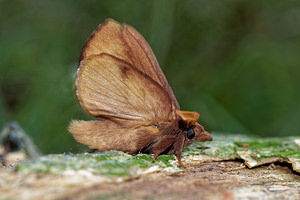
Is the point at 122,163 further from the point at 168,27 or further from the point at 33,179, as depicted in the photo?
the point at 168,27

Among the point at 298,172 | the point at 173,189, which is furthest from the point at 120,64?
the point at 298,172

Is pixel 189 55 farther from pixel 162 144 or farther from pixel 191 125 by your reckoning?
pixel 162 144

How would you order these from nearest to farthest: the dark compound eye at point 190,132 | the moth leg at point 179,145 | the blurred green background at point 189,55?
the moth leg at point 179,145
the dark compound eye at point 190,132
the blurred green background at point 189,55

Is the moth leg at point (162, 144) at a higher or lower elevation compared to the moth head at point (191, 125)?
lower

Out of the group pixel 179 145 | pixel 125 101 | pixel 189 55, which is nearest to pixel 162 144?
pixel 179 145

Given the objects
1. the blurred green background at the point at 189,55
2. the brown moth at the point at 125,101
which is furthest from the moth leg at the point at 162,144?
the blurred green background at the point at 189,55

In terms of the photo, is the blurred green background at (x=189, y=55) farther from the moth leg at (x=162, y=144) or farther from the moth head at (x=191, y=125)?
the moth leg at (x=162, y=144)
